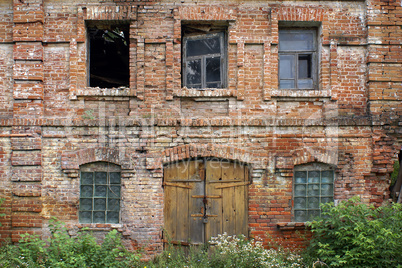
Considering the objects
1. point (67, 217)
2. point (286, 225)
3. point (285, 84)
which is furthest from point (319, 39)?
point (67, 217)

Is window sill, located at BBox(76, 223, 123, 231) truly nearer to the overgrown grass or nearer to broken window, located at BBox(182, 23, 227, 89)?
the overgrown grass

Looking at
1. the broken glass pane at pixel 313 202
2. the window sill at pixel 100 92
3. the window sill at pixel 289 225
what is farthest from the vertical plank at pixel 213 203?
the window sill at pixel 100 92

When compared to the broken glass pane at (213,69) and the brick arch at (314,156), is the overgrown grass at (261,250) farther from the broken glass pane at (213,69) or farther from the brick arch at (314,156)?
the broken glass pane at (213,69)

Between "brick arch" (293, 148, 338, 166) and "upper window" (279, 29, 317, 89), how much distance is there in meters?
1.43

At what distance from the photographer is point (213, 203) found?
6863 mm

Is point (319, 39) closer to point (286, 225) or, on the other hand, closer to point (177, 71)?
point (177, 71)

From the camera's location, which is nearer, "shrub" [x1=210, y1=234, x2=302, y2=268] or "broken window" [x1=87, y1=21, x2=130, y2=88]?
"shrub" [x1=210, y1=234, x2=302, y2=268]

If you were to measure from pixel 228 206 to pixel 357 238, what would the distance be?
2.42m

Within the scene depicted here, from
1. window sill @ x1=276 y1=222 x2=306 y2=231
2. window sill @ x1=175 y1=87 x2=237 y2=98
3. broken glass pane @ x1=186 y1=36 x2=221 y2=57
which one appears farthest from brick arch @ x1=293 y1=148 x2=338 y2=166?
broken glass pane @ x1=186 y1=36 x2=221 y2=57

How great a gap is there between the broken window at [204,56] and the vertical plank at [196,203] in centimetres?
175

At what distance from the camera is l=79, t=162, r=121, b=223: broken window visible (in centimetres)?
683

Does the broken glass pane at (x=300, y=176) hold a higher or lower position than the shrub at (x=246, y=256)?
higher

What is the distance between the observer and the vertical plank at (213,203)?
6852 millimetres

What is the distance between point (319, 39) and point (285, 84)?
1179 mm
